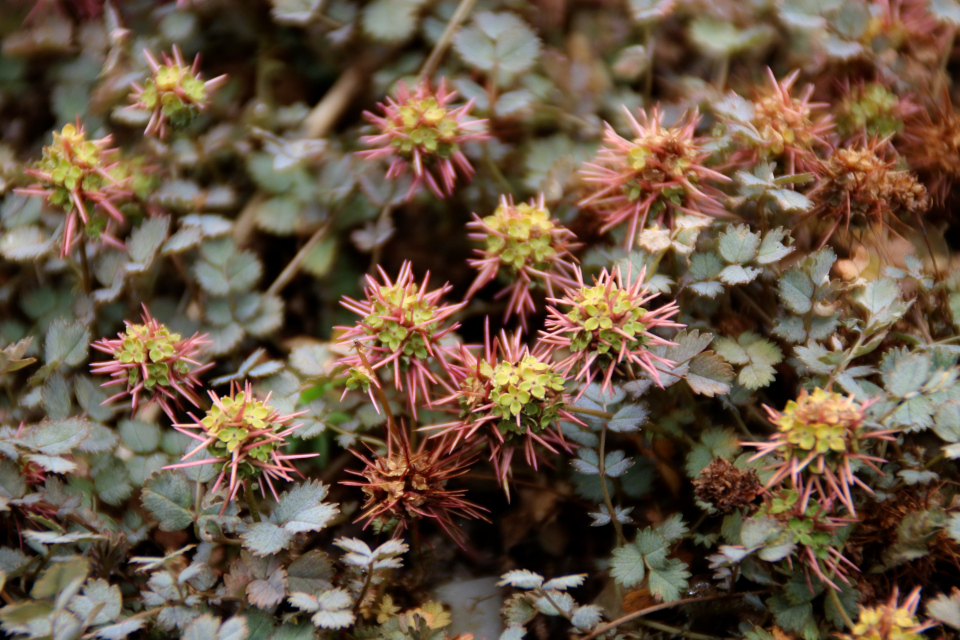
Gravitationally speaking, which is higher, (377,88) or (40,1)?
(40,1)

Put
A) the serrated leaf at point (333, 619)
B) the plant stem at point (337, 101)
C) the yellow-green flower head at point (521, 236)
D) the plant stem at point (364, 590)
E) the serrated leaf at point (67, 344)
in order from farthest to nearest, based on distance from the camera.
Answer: the plant stem at point (337, 101) < the serrated leaf at point (67, 344) < the yellow-green flower head at point (521, 236) < the plant stem at point (364, 590) < the serrated leaf at point (333, 619)

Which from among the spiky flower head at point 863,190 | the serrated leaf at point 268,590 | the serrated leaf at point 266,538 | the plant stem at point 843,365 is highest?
the spiky flower head at point 863,190

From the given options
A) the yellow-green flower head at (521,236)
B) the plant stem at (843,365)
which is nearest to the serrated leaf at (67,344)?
the yellow-green flower head at (521,236)

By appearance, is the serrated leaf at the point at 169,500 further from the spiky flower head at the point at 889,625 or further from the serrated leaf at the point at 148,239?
the spiky flower head at the point at 889,625

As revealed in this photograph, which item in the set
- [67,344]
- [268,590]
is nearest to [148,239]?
[67,344]

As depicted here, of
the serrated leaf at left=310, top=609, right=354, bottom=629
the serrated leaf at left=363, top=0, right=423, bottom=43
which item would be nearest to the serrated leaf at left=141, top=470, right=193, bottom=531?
the serrated leaf at left=310, top=609, right=354, bottom=629

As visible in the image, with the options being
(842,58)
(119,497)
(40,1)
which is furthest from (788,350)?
(40,1)

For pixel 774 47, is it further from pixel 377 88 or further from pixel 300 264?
pixel 300 264

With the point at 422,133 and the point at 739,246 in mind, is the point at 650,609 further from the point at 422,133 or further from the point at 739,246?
the point at 422,133
